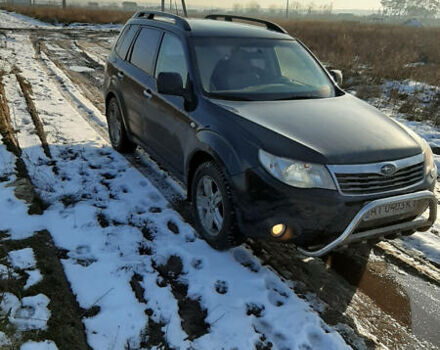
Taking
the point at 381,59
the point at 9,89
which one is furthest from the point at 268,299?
the point at 381,59

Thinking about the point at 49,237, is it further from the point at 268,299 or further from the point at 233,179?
the point at 268,299

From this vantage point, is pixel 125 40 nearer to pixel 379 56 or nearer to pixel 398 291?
pixel 398 291

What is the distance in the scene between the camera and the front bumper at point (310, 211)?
303 centimetres

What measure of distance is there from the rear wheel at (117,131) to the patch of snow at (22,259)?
245cm

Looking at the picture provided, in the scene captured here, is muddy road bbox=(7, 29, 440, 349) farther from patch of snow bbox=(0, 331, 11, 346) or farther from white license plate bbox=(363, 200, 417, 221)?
patch of snow bbox=(0, 331, 11, 346)

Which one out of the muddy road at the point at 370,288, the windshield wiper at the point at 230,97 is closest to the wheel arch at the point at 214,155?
the windshield wiper at the point at 230,97

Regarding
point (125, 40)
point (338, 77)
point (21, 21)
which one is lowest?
point (21, 21)

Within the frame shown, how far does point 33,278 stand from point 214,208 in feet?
4.98

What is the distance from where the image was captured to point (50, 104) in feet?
26.5

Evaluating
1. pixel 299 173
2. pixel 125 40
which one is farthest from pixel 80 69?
pixel 299 173

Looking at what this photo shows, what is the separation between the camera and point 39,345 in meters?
2.65

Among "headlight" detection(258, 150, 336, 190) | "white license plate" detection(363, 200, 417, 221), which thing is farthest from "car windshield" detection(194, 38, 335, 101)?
"white license plate" detection(363, 200, 417, 221)

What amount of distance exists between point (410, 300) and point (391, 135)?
1.30m

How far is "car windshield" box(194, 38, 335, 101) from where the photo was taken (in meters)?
4.04
